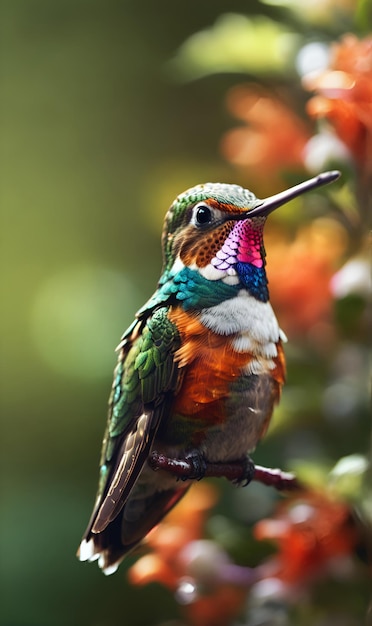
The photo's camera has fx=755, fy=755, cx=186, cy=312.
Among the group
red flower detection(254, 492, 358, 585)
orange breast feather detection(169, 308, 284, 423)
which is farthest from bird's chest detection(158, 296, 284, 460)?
red flower detection(254, 492, 358, 585)

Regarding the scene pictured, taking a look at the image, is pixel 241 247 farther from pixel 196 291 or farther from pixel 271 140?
pixel 271 140

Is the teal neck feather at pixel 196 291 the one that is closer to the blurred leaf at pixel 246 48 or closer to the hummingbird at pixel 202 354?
the hummingbird at pixel 202 354

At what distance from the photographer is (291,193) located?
0.49 m

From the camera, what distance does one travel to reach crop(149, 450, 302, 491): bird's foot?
0.50 m

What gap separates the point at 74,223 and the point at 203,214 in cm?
57

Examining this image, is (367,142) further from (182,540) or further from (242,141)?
(182,540)

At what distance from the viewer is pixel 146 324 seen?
1.81ft

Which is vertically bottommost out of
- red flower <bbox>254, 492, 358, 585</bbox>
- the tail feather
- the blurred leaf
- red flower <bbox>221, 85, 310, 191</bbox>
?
red flower <bbox>254, 492, 358, 585</bbox>

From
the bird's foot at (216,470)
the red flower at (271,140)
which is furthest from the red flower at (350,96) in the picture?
the bird's foot at (216,470)

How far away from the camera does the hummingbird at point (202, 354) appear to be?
53 centimetres

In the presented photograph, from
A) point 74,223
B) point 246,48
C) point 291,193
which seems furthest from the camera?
point 74,223

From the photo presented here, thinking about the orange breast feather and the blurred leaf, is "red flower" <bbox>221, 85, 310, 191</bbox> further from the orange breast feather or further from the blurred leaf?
the orange breast feather

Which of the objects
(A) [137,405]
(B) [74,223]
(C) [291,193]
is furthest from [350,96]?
(B) [74,223]

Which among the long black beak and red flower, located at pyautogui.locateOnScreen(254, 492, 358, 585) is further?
red flower, located at pyautogui.locateOnScreen(254, 492, 358, 585)
